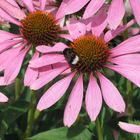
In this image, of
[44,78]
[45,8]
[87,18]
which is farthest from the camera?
[45,8]

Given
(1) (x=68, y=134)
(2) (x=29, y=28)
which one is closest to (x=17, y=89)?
(2) (x=29, y=28)

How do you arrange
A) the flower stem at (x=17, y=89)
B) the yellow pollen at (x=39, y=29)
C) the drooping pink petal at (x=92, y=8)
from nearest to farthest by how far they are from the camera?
the drooping pink petal at (x=92, y=8)
the yellow pollen at (x=39, y=29)
the flower stem at (x=17, y=89)

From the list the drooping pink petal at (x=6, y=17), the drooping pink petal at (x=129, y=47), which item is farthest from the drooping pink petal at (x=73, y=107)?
the drooping pink petal at (x=6, y=17)

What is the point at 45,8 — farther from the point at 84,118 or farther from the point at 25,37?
the point at 84,118

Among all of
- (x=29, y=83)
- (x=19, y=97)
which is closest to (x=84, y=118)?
(x=19, y=97)

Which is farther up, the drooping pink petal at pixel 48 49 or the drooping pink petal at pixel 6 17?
the drooping pink petal at pixel 6 17

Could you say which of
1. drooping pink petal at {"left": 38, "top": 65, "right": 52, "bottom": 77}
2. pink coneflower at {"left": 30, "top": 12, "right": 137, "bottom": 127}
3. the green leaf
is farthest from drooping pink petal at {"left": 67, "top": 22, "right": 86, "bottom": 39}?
the green leaf

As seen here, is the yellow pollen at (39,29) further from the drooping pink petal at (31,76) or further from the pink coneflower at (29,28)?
the drooping pink petal at (31,76)
